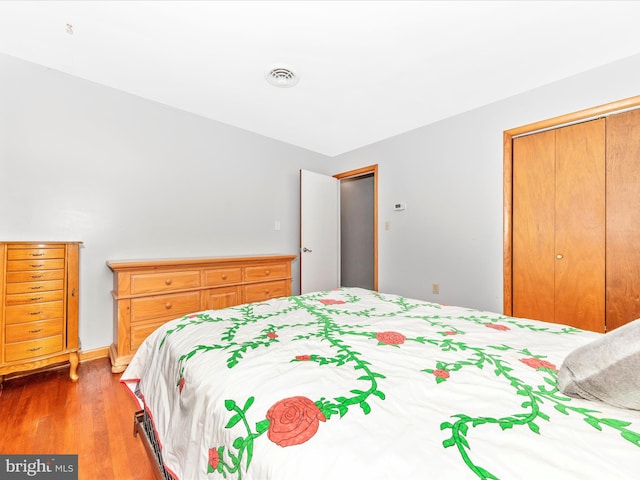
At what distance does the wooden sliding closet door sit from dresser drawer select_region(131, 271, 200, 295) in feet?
10.1

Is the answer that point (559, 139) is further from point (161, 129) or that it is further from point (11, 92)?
point (11, 92)

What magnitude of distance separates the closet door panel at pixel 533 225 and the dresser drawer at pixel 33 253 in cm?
381

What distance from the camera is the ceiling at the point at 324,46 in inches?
66.9

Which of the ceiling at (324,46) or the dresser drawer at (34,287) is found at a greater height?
the ceiling at (324,46)

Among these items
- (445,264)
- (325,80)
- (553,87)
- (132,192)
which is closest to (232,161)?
(132,192)

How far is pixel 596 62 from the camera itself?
86.5 inches

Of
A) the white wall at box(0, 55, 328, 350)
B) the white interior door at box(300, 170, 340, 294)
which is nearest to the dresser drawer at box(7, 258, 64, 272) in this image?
the white wall at box(0, 55, 328, 350)

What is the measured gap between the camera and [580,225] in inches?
93.4

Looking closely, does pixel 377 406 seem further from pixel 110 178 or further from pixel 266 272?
pixel 110 178

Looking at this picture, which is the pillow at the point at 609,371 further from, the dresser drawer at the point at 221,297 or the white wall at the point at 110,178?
the white wall at the point at 110,178

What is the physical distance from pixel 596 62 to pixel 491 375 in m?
2.81

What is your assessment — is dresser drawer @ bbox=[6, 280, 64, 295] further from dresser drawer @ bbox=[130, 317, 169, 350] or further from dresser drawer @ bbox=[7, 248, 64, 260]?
dresser drawer @ bbox=[130, 317, 169, 350]

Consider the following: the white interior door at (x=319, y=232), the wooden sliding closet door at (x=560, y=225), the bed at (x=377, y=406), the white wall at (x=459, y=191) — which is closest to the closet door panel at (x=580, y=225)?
the wooden sliding closet door at (x=560, y=225)

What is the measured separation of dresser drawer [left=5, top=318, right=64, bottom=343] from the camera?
188 cm
